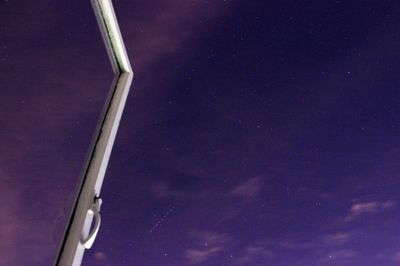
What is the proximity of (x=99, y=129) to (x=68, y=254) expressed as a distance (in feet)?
1.66

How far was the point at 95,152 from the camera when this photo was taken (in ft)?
4.19

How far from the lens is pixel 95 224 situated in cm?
108

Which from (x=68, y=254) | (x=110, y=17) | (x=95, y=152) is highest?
(x=110, y=17)

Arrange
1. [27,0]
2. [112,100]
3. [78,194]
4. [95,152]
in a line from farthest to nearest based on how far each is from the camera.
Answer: [27,0]
[112,100]
[95,152]
[78,194]

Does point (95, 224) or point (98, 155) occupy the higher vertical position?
point (98, 155)

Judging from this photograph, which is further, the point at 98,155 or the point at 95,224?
the point at 98,155

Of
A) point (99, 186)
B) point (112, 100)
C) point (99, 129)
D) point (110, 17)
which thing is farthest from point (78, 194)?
point (110, 17)

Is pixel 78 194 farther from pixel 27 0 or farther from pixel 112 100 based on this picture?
pixel 27 0

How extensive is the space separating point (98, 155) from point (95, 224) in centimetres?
27

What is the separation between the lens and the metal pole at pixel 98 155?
3.39 ft

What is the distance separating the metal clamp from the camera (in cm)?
105

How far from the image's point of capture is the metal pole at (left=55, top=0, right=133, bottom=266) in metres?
1.03

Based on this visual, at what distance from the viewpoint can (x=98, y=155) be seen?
A: 4.14ft

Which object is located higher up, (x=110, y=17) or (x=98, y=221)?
(x=110, y=17)
